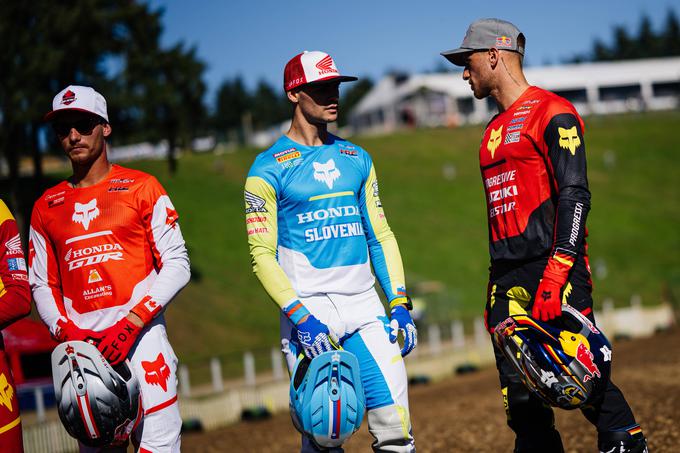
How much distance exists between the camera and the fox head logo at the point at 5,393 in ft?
16.6

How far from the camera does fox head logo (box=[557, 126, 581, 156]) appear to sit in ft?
16.9

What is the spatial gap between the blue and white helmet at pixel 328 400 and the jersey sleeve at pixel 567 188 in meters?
1.40

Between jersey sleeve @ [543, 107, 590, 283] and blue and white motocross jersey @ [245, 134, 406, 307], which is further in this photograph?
blue and white motocross jersey @ [245, 134, 406, 307]

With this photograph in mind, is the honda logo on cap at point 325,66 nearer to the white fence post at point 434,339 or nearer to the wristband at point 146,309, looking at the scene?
the wristband at point 146,309

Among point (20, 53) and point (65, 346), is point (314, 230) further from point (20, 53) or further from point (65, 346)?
point (20, 53)

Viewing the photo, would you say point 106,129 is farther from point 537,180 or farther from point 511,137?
point 537,180

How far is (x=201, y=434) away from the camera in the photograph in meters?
19.4

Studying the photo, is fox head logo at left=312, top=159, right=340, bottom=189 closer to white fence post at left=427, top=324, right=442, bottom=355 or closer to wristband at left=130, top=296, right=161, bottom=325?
wristband at left=130, top=296, right=161, bottom=325

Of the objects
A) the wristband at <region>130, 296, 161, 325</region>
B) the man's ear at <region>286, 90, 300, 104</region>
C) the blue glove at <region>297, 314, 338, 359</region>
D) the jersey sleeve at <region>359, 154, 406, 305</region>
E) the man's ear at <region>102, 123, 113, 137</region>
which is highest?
the man's ear at <region>286, 90, 300, 104</region>

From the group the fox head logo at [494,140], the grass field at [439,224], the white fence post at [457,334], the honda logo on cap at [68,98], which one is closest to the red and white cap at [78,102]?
the honda logo on cap at [68,98]

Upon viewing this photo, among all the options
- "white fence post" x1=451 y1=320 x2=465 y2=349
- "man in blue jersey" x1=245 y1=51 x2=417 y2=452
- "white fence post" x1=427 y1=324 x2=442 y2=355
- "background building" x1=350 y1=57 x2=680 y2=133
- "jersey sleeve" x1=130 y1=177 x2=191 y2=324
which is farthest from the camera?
"background building" x1=350 y1=57 x2=680 y2=133

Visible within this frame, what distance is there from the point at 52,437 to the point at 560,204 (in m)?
14.4

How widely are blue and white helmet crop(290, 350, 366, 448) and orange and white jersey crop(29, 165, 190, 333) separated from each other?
3.62 ft

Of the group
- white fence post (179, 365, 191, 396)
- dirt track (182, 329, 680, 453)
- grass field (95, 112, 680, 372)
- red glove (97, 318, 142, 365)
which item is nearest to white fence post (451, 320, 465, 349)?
grass field (95, 112, 680, 372)
